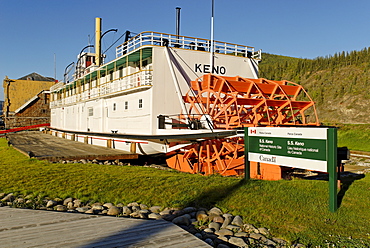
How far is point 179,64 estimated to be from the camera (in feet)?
38.4

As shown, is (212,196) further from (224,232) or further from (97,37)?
(97,37)

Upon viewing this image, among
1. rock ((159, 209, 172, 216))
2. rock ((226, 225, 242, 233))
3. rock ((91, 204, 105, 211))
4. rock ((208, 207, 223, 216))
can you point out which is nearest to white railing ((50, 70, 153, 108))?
rock ((91, 204, 105, 211))

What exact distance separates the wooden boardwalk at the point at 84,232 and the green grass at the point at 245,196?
1.17 meters

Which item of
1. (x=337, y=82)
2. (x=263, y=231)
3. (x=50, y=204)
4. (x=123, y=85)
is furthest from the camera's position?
(x=337, y=82)

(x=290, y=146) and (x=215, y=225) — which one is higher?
(x=290, y=146)

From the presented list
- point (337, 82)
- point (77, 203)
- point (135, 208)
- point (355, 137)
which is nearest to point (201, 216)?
point (135, 208)

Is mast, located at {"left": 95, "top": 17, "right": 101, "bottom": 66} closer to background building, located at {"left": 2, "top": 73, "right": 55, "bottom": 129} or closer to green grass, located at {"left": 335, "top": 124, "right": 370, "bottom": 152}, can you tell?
green grass, located at {"left": 335, "top": 124, "right": 370, "bottom": 152}

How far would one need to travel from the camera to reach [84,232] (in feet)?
11.9

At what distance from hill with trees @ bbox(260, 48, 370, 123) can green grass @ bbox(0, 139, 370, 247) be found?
20165 millimetres

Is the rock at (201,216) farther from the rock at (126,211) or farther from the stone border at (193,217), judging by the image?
the rock at (126,211)

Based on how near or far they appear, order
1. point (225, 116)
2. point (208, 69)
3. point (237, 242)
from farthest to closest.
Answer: point (208, 69) → point (225, 116) → point (237, 242)

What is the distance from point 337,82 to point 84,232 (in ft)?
105

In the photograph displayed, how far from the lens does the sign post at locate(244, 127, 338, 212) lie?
4.64m

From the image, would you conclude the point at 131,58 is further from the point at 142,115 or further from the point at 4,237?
the point at 4,237
